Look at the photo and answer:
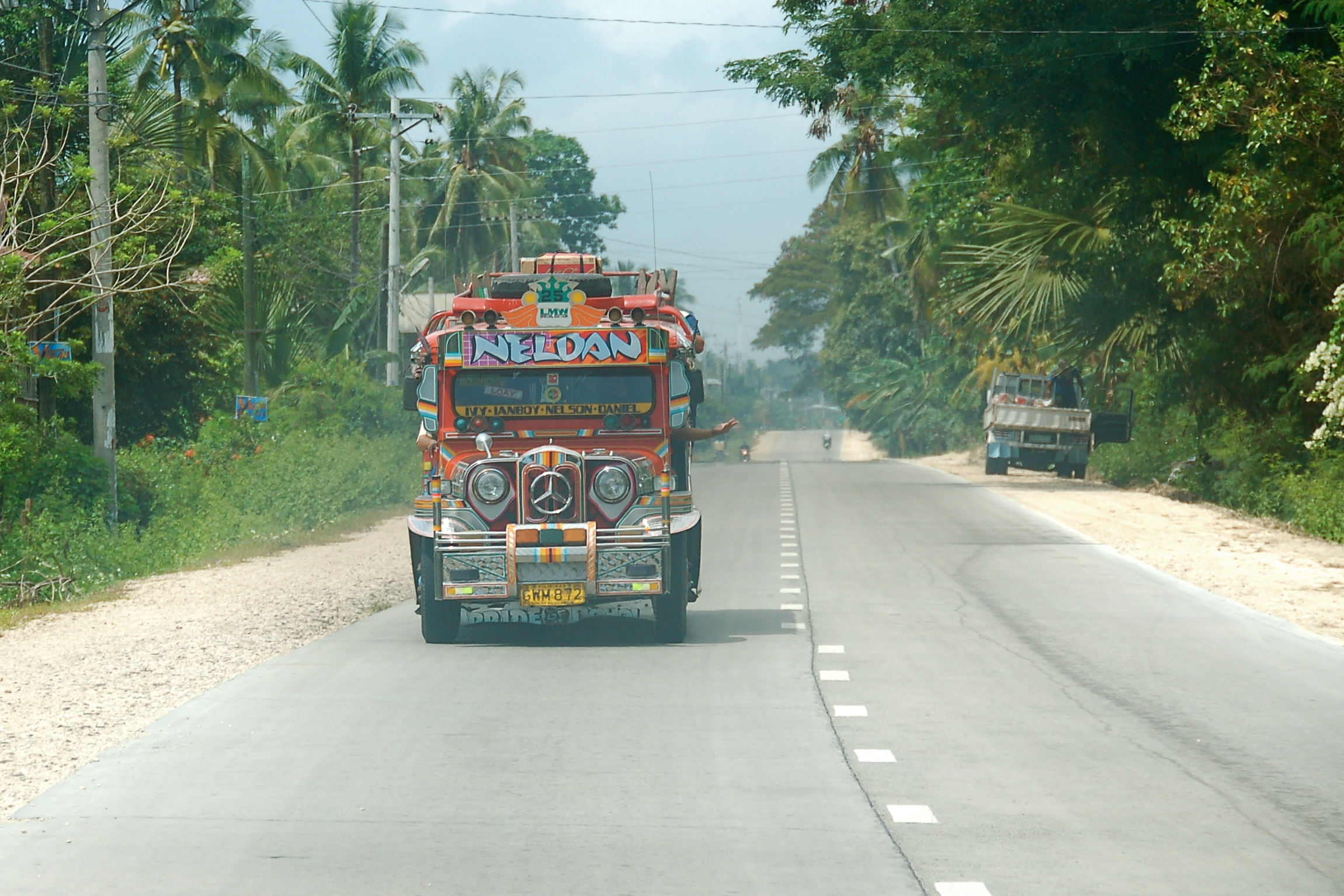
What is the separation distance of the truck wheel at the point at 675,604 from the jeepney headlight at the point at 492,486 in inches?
61.1

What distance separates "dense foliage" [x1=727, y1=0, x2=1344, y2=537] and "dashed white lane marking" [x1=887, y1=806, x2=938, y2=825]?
11.7 m

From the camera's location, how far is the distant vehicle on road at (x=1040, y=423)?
1528 inches

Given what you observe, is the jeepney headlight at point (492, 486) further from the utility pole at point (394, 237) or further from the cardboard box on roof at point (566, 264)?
the utility pole at point (394, 237)

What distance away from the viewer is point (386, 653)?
1288 cm

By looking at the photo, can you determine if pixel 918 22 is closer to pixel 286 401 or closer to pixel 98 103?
pixel 98 103

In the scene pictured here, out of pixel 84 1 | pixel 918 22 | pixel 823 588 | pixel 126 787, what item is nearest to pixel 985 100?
pixel 918 22

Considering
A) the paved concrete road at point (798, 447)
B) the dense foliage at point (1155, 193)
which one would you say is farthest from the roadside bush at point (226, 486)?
the paved concrete road at point (798, 447)

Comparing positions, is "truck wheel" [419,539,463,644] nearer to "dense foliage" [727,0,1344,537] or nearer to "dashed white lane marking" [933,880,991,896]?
"dashed white lane marking" [933,880,991,896]

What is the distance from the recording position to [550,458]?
13.2m

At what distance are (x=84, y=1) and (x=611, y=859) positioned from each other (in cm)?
1956

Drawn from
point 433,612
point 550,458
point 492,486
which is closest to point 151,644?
point 433,612

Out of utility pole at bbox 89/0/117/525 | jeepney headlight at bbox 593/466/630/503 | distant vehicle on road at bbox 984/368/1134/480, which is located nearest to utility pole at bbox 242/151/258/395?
utility pole at bbox 89/0/117/525

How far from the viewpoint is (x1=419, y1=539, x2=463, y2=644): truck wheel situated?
43.6ft

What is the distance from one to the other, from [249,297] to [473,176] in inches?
1221
